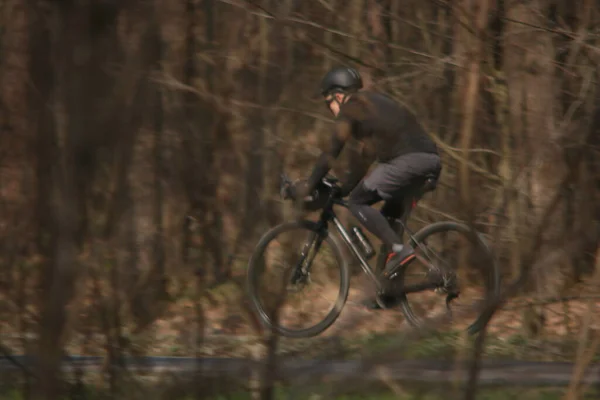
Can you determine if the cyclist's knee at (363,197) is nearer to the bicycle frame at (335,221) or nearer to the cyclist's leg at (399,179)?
the cyclist's leg at (399,179)

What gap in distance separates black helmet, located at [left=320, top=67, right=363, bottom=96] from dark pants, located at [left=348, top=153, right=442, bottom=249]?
595 mm

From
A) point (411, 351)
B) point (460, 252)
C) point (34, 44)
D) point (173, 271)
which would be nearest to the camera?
point (34, 44)

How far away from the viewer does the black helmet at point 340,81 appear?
7.29 m

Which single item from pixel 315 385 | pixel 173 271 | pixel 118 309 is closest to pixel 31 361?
pixel 118 309

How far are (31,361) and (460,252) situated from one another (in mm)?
4399

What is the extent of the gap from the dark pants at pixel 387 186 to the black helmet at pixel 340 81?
23.4 inches

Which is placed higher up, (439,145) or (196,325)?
(439,145)

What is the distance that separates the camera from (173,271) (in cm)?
523

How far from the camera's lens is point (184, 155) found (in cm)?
430

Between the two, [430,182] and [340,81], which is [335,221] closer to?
[430,182]

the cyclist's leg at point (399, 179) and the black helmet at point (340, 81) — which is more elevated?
the black helmet at point (340, 81)

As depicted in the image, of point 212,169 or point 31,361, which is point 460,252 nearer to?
point 212,169

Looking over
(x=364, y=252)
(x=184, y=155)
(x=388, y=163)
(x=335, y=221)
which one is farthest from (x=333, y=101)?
(x=184, y=155)

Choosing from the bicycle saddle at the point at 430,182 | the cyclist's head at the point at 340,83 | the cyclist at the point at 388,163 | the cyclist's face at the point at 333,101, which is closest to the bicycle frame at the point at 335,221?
the cyclist at the point at 388,163
